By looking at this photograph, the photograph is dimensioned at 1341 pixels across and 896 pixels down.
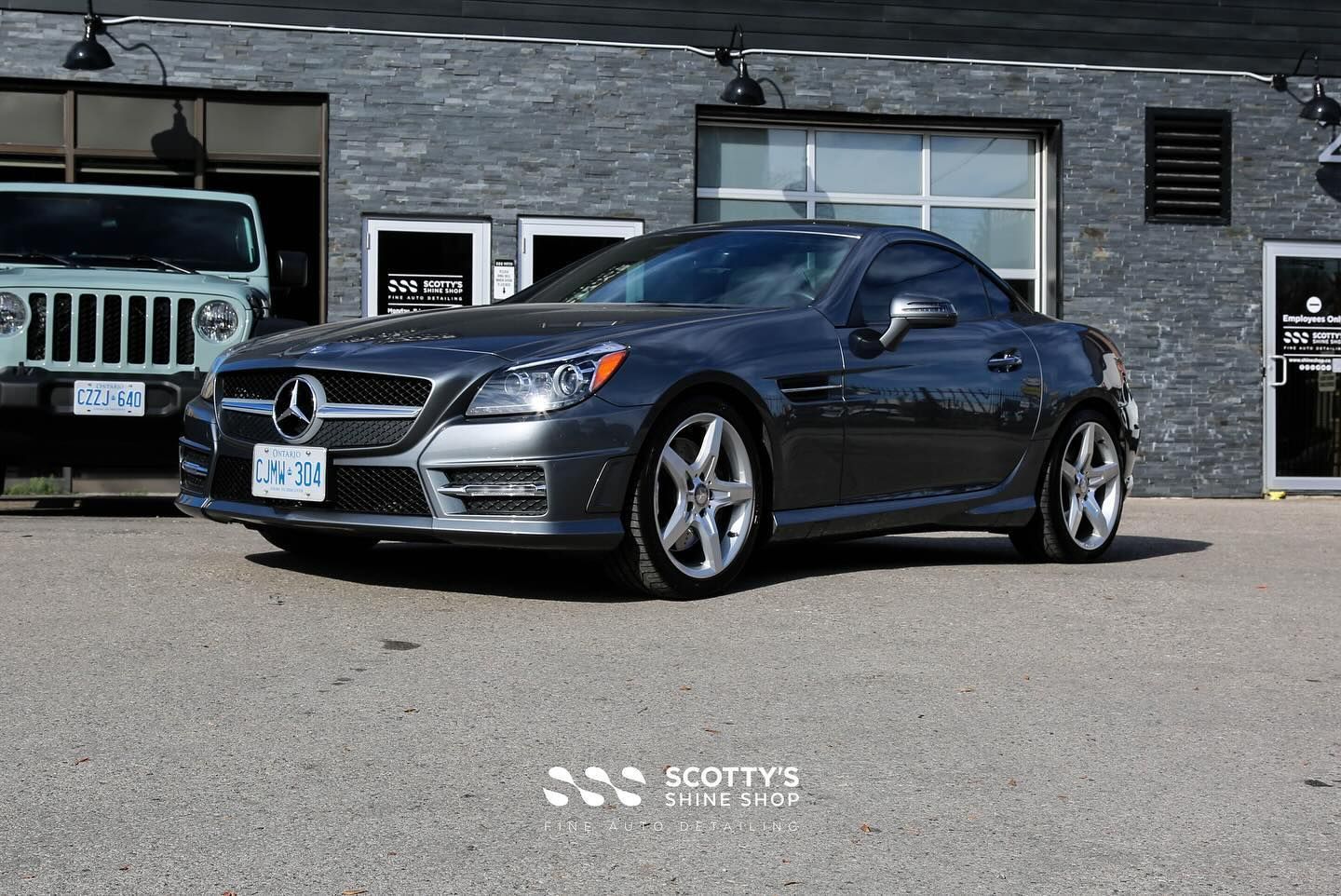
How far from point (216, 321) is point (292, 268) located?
2.46 ft

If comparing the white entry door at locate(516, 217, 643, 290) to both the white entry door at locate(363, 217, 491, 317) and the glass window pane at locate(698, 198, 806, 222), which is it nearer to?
the white entry door at locate(363, 217, 491, 317)

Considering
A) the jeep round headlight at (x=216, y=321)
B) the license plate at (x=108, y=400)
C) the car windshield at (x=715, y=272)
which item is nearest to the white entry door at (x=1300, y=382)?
the car windshield at (x=715, y=272)

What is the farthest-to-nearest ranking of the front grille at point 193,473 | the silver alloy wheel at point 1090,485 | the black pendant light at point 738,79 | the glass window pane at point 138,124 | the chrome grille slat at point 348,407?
the black pendant light at point 738,79 < the glass window pane at point 138,124 < the silver alloy wheel at point 1090,485 < the front grille at point 193,473 < the chrome grille slat at point 348,407

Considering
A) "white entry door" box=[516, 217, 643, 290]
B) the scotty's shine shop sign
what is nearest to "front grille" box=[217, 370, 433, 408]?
the scotty's shine shop sign

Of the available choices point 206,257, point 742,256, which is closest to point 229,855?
point 742,256

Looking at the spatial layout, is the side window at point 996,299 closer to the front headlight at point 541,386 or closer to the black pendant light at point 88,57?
the front headlight at point 541,386

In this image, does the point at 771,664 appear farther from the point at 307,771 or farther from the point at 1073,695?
the point at 307,771

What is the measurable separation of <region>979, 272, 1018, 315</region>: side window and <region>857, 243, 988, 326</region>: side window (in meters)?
0.04

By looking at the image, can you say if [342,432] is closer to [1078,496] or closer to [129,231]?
[1078,496]

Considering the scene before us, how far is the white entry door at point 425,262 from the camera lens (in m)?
14.8

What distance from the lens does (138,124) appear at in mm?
14602

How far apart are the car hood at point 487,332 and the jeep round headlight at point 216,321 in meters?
2.85

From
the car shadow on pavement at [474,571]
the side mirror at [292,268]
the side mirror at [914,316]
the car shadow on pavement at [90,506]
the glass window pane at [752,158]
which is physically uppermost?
the glass window pane at [752,158]

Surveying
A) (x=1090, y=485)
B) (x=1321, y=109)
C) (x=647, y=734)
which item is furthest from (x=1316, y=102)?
(x=647, y=734)
